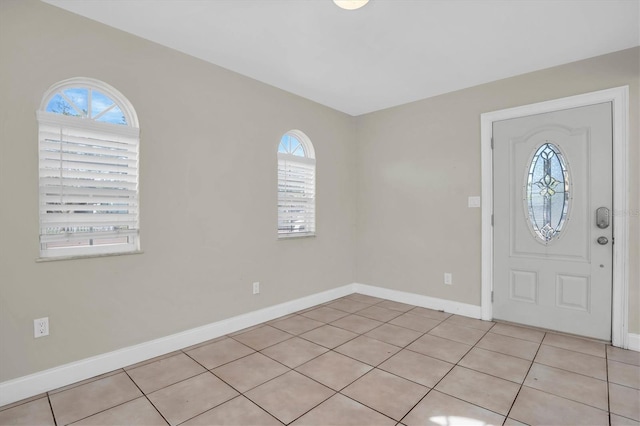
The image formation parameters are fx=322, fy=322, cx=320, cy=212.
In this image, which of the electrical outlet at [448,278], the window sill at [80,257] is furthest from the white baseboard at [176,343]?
the window sill at [80,257]

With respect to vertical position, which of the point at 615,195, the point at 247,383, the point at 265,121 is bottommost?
the point at 247,383

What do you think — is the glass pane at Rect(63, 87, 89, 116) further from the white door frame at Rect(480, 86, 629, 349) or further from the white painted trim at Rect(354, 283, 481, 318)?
the white door frame at Rect(480, 86, 629, 349)

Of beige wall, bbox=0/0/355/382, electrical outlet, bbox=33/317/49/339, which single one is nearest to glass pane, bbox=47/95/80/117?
beige wall, bbox=0/0/355/382

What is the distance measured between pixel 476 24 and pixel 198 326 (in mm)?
3403

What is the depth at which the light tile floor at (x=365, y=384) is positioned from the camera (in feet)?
6.19

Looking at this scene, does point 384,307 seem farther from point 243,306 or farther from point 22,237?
point 22,237

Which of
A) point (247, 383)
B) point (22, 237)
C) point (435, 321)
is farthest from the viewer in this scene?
point (435, 321)

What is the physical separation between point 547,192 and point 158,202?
3.62 metres

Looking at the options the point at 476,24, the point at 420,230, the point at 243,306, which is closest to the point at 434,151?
the point at 420,230

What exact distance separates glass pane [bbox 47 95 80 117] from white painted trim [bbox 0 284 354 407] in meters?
1.78

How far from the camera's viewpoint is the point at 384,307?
4012 millimetres

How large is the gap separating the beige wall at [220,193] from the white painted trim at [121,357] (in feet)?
0.20

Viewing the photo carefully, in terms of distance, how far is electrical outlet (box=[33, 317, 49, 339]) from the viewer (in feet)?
6.97

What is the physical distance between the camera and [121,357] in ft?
8.11
